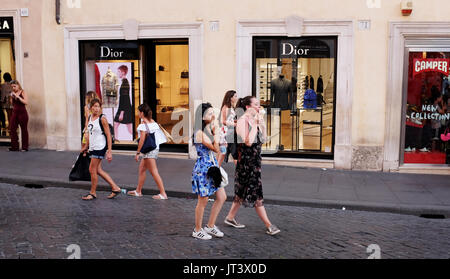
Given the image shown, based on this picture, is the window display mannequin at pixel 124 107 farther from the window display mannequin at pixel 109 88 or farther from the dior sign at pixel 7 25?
the dior sign at pixel 7 25

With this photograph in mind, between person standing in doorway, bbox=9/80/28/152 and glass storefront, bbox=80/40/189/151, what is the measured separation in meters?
1.48

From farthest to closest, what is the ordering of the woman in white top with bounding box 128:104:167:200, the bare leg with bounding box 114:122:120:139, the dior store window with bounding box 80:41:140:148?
the bare leg with bounding box 114:122:120:139 → the dior store window with bounding box 80:41:140:148 → the woman in white top with bounding box 128:104:167:200

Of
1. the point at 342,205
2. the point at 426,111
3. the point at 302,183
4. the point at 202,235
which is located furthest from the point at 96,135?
the point at 426,111

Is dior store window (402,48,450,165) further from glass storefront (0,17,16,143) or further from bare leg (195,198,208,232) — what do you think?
glass storefront (0,17,16,143)

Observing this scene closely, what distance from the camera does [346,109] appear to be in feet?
38.7

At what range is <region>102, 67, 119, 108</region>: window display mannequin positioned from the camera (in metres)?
13.5

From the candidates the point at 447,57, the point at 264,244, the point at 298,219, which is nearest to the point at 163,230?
the point at 264,244

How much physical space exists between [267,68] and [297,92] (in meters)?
0.94

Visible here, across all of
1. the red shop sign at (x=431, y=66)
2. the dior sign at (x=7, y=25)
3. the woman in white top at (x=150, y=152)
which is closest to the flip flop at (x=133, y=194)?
the woman in white top at (x=150, y=152)

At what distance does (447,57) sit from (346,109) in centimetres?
252

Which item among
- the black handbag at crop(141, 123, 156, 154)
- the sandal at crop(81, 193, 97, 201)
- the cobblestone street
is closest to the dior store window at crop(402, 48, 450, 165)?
the cobblestone street

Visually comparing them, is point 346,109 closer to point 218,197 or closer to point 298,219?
point 298,219

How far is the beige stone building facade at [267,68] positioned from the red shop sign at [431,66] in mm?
23
